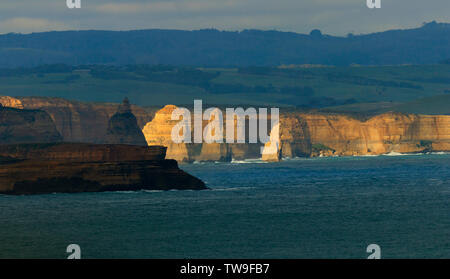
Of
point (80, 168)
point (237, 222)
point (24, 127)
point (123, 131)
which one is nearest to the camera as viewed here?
point (237, 222)

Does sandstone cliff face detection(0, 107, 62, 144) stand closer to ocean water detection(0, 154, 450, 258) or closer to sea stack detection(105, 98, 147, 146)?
sea stack detection(105, 98, 147, 146)

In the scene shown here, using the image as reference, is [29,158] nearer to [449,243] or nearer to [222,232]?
[222,232]

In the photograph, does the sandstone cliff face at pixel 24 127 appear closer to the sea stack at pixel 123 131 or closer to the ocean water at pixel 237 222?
the sea stack at pixel 123 131

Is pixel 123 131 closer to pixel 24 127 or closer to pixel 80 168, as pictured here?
pixel 24 127

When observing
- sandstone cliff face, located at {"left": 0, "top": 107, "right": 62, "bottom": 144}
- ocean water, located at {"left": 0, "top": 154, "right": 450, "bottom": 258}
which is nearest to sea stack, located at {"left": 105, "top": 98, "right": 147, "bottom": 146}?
sandstone cliff face, located at {"left": 0, "top": 107, "right": 62, "bottom": 144}

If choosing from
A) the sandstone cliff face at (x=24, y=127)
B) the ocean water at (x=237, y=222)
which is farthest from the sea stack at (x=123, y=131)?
the ocean water at (x=237, y=222)

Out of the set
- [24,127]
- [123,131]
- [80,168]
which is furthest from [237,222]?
[123,131]

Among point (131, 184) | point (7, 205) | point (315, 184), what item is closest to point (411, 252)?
point (7, 205)
